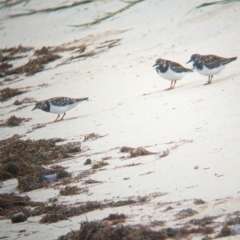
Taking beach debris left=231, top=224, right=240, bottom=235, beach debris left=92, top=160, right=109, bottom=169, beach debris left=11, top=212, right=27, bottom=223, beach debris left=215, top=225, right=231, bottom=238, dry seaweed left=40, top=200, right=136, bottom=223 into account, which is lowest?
beach debris left=92, top=160, right=109, bottom=169

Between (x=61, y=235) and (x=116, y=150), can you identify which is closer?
(x=61, y=235)

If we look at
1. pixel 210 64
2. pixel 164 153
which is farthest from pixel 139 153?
pixel 210 64

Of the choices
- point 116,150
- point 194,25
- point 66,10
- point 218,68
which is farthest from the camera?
point 66,10

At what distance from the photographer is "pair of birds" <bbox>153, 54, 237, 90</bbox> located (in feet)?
28.0

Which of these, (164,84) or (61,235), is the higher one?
(61,235)

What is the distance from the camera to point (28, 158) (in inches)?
277

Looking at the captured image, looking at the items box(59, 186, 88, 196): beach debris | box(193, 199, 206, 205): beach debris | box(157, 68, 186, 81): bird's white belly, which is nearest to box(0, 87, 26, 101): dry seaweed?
box(157, 68, 186, 81): bird's white belly

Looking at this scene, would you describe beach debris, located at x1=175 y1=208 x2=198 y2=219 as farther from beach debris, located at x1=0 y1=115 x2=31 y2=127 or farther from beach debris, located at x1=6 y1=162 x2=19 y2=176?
beach debris, located at x1=0 y1=115 x2=31 y2=127

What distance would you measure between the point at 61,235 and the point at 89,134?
2.72 m

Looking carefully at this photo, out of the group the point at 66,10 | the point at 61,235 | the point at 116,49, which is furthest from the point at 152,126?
the point at 66,10

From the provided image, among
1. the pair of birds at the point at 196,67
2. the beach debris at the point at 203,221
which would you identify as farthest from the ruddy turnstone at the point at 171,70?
the beach debris at the point at 203,221

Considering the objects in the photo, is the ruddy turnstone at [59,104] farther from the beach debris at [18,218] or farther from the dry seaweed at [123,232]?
the dry seaweed at [123,232]

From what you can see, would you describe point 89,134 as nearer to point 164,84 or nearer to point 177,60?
point 164,84

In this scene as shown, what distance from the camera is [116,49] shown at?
34.5 ft
